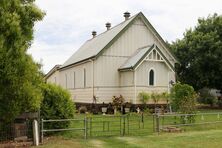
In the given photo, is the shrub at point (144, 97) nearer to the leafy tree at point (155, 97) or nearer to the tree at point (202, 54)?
the leafy tree at point (155, 97)

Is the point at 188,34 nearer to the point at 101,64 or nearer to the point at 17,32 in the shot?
the point at 101,64

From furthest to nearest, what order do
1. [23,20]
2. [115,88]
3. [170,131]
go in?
[115,88] < [170,131] < [23,20]

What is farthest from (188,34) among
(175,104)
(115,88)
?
(175,104)

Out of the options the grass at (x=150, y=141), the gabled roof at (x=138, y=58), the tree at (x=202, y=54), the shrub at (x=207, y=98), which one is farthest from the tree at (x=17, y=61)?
the shrub at (x=207, y=98)

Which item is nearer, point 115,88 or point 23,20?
point 23,20

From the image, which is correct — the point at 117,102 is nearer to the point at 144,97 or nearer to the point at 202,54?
the point at 144,97

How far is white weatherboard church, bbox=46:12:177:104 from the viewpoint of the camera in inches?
1304

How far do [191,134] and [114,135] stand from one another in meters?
3.56

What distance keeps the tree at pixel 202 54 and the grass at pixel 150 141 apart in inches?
1016

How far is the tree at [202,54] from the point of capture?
140ft

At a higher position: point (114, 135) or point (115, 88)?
point (115, 88)

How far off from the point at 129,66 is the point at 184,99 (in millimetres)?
10392

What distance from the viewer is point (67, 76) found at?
44.8 meters

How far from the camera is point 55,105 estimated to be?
17781mm
